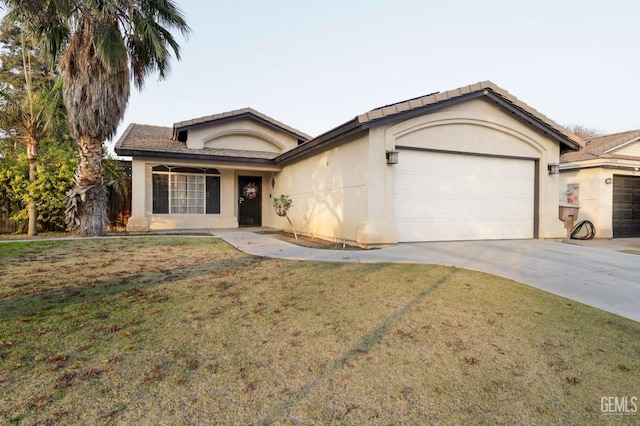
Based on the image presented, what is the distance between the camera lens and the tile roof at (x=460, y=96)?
827 centimetres

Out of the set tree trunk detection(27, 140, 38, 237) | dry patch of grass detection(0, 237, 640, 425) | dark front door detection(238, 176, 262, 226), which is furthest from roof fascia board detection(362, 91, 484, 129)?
tree trunk detection(27, 140, 38, 237)

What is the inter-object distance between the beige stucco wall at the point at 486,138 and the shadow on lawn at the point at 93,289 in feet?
16.3

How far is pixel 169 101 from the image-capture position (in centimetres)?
1770

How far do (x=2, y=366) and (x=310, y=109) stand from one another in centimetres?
1883

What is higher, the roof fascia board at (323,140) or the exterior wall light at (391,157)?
the roof fascia board at (323,140)

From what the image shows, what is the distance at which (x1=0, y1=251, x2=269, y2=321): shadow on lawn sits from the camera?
12.4 feet

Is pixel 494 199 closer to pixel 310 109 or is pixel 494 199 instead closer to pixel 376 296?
pixel 376 296

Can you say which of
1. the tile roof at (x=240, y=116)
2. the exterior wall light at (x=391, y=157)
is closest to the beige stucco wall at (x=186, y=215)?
the tile roof at (x=240, y=116)

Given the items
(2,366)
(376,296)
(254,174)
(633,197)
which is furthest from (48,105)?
(633,197)

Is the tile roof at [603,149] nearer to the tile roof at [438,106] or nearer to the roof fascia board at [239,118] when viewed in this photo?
the tile roof at [438,106]

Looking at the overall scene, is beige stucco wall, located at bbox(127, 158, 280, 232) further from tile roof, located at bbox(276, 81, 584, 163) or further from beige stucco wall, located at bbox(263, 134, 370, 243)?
tile roof, located at bbox(276, 81, 584, 163)

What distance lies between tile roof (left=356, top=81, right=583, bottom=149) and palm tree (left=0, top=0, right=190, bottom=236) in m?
6.91

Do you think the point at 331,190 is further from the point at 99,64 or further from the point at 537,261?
the point at 99,64

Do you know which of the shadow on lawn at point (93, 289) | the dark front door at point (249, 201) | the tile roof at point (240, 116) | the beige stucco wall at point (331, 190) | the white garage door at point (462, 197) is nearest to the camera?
the shadow on lawn at point (93, 289)
